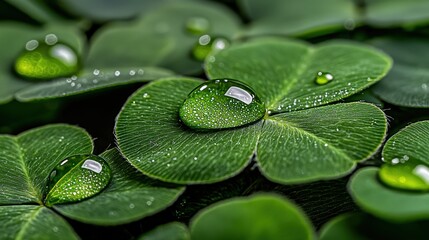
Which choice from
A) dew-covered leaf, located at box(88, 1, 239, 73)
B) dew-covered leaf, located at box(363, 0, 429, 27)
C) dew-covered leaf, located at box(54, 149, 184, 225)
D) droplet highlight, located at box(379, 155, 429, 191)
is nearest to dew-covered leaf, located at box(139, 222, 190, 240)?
dew-covered leaf, located at box(54, 149, 184, 225)

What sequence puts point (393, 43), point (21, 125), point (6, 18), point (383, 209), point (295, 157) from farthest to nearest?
point (6, 18) → point (393, 43) → point (21, 125) → point (295, 157) → point (383, 209)

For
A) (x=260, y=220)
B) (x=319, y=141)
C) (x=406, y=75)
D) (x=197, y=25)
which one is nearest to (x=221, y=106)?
(x=319, y=141)

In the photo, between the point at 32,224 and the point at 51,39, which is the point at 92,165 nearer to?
the point at 32,224

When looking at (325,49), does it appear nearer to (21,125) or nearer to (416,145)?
(416,145)

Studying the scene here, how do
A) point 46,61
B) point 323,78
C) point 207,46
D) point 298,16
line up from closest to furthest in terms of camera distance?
1. point 323,78
2. point 46,61
3. point 207,46
4. point 298,16

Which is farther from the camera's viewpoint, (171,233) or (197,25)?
(197,25)

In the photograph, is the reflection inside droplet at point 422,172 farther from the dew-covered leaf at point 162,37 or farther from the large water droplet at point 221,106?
the dew-covered leaf at point 162,37

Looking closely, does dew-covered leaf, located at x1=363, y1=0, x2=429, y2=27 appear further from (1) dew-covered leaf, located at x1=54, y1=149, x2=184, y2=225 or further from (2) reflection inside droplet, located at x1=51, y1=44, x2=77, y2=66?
(1) dew-covered leaf, located at x1=54, y1=149, x2=184, y2=225

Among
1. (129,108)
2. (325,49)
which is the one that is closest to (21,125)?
(129,108)
